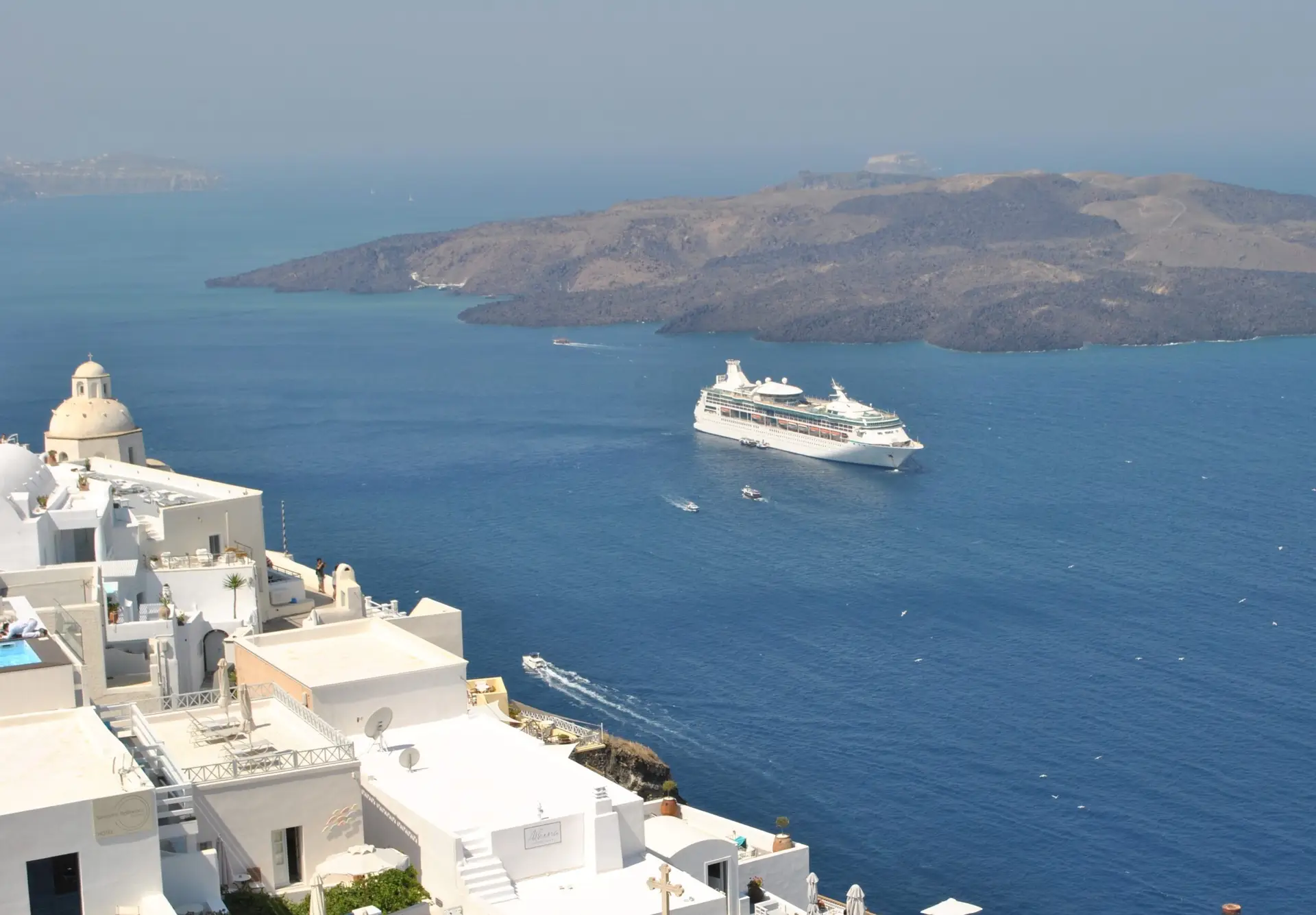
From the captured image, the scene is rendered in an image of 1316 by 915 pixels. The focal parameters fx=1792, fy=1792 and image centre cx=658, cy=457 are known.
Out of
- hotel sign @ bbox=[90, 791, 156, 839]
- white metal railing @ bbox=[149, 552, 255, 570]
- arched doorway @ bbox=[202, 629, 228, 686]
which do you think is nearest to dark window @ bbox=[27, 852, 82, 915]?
hotel sign @ bbox=[90, 791, 156, 839]

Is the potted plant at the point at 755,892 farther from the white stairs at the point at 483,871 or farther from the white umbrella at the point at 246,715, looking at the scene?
the white umbrella at the point at 246,715

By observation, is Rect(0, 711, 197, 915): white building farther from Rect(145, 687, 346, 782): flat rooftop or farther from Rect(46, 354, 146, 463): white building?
Rect(46, 354, 146, 463): white building

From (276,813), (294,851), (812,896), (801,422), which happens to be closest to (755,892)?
(812,896)

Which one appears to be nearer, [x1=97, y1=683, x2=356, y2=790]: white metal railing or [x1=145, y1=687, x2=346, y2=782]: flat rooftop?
[x1=97, y1=683, x2=356, y2=790]: white metal railing

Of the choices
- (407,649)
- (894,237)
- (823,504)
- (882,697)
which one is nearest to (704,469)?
(823,504)

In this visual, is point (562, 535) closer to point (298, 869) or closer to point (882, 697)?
point (882, 697)
